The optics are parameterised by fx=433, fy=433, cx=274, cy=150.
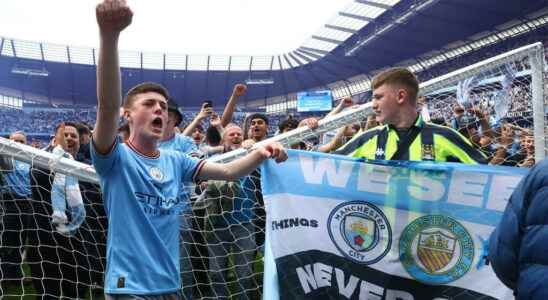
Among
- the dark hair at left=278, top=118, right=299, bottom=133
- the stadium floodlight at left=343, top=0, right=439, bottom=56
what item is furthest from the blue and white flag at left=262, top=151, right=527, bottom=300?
the stadium floodlight at left=343, top=0, right=439, bottom=56

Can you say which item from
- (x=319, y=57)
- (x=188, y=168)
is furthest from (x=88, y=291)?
(x=319, y=57)

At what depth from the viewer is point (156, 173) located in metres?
1.85

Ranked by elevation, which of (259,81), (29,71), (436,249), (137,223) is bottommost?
(436,249)

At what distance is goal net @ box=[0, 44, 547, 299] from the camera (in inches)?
105

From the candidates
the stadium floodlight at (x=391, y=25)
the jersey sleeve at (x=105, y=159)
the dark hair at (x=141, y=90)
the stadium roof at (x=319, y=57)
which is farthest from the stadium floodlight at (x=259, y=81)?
the jersey sleeve at (x=105, y=159)

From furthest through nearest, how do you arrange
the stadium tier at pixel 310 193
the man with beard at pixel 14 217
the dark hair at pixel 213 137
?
the dark hair at pixel 213 137 → the man with beard at pixel 14 217 → the stadium tier at pixel 310 193

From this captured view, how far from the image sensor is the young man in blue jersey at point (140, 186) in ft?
5.12

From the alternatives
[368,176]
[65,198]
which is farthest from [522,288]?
[65,198]

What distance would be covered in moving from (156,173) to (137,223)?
23 cm

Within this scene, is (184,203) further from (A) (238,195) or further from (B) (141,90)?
(B) (141,90)

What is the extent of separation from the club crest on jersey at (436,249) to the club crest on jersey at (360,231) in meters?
0.10

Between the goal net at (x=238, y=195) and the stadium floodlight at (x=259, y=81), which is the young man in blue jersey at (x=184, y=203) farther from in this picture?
the stadium floodlight at (x=259, y=81)

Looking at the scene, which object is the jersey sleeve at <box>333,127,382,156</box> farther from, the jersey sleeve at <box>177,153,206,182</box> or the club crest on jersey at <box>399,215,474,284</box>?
the jersey sleeve at <box>177,153,206,182</box>

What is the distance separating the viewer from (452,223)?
6.64 ft
